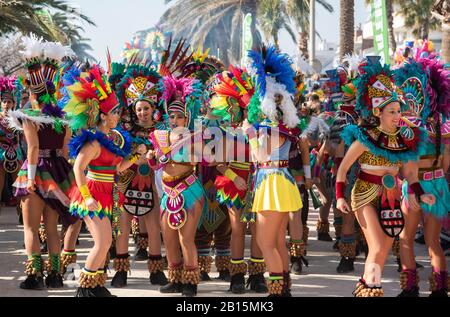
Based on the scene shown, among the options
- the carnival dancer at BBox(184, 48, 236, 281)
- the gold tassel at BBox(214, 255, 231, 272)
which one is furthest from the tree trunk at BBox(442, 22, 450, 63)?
the gold tassel at BBox(214, 255, 231, 272)

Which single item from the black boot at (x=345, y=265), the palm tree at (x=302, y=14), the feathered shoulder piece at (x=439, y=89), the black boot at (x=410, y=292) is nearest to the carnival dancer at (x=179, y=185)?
the black boot at (x=410, y=292)

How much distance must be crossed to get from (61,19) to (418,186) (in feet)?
122

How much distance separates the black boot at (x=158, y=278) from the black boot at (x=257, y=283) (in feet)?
3.20

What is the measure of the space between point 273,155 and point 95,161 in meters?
1.76

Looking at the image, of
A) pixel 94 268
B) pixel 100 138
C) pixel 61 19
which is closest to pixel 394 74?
pixel 100 138

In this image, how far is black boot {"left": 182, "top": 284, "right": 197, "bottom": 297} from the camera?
7.84 metres

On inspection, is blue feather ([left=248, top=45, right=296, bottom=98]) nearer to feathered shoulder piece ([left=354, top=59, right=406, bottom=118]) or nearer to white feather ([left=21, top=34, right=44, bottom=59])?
feathered shoulder piece ([left=354, top=59, right=406, bottom=118])

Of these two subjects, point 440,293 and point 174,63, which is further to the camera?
point 174,63

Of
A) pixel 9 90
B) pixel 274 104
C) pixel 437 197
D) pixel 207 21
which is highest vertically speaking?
pixel 207 21

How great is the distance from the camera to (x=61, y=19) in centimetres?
4222

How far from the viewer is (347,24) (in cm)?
2433

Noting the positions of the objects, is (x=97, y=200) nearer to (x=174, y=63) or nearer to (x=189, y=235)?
(x=189, y=235)

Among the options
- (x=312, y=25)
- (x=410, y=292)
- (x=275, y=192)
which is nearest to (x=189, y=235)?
(x=275, y=192)

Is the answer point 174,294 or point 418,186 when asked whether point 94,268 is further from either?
point 418,186
